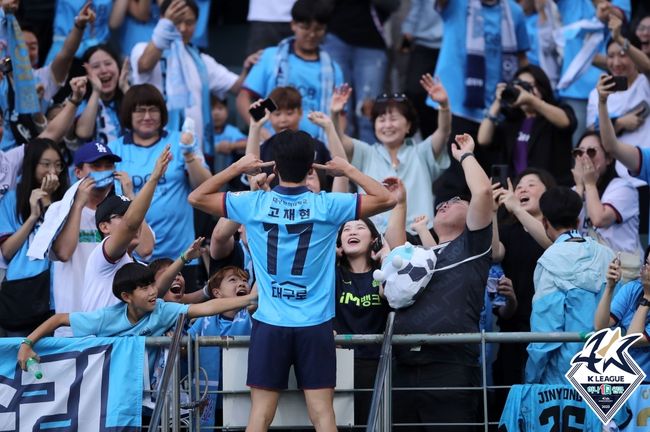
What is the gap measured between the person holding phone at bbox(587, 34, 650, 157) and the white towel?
13.7 ft

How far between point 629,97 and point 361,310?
368cm

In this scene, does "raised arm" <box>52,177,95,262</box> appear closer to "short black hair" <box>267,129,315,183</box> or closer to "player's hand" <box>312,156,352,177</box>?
"short black hair" <box>267,129,315,183</box>

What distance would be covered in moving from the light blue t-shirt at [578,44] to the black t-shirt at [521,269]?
287cm

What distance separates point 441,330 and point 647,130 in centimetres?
344

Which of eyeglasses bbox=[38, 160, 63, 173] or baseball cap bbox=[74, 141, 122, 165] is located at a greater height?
baseball cap bbox=[74, 141, 122, 165]

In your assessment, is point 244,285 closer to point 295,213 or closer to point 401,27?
point 295,213

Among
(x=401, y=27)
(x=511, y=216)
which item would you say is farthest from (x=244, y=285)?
(x=401, y=27)

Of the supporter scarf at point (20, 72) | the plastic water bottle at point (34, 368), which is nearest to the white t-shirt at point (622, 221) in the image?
the plastic water bottle at point (34, 368)

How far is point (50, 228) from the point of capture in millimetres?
8297

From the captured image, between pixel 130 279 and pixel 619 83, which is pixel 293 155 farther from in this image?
pixel 619 83

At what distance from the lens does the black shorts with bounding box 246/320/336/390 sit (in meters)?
7.09

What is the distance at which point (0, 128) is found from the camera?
966cm

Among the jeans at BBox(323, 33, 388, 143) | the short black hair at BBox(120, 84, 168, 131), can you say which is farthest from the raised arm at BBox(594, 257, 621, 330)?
the jeans at BBox(323, 33, 388, 143)

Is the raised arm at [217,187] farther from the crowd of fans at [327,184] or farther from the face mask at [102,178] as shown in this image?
the face mask at [102,178]
